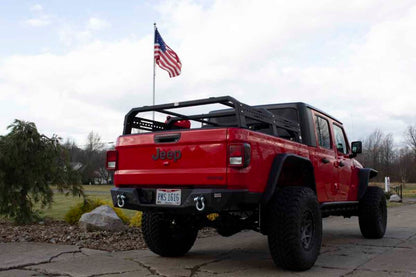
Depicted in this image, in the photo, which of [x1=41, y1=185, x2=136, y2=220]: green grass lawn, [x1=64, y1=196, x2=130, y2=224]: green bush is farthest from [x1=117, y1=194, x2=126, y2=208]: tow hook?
[x1=41, y1=185, x2=136, y2=220]: green grass lawn

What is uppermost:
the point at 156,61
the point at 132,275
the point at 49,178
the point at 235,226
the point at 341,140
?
the point at 156,61

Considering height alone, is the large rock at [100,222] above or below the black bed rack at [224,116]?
below

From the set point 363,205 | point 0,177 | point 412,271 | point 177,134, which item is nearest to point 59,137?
point 0,177

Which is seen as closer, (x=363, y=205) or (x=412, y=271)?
(x=412, y=271)

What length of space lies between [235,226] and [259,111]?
1.36 m

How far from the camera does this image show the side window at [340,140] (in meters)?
7.03

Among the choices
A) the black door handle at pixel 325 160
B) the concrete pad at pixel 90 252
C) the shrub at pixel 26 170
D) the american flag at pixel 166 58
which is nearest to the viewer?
the concrete pad at pixel 90 252

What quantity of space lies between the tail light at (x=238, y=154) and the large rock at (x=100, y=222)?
147 inches

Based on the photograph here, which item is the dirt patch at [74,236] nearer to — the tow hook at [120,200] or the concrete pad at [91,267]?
the concrete pad at [91,267]

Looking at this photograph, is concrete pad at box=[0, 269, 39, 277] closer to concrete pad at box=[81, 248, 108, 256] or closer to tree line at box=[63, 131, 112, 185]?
concrete pad at box=[81, 248, 108, 256]

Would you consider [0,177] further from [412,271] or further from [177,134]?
[412,271]

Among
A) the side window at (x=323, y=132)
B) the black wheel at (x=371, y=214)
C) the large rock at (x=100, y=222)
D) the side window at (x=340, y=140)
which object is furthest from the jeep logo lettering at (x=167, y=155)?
the black wheel at (x=371, y=214)

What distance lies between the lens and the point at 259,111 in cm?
491

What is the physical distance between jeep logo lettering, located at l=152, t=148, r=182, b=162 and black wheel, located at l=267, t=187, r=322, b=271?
116cm
